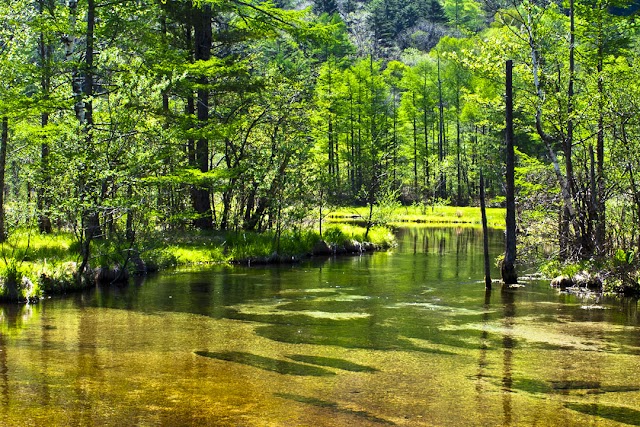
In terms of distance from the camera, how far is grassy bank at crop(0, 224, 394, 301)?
1449 centimetres

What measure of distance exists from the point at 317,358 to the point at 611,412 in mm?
3892

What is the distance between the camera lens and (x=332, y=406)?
7.04m

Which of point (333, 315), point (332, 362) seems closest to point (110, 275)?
point (333, 315)

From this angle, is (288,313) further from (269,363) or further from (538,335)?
(538,335)

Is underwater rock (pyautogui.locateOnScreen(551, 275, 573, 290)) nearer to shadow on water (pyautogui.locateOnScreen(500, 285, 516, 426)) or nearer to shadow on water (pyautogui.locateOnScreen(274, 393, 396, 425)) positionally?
shadow on water (pyautogui.locateOnScreen(500, 285, 516, 426))

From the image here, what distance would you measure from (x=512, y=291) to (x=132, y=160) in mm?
10259

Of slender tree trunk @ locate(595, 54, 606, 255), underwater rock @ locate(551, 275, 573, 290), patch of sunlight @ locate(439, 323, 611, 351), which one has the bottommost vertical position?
patch of sunlight @ locate(439, 323, 611, 351)

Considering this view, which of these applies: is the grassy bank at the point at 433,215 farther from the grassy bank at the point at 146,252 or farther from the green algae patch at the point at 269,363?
the green algae patch at the point at 269,363

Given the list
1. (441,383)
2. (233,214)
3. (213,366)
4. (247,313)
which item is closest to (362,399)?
(441,383)

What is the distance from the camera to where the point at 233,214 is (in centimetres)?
2711

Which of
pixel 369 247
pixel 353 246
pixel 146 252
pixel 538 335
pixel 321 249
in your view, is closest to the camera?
pixel 538 335

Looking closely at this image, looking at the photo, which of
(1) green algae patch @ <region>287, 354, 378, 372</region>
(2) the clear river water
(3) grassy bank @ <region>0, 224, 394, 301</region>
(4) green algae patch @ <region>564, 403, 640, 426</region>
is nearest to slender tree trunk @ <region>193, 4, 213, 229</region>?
(3) grassy bank @ <region>0, 224, 394, 301</region>

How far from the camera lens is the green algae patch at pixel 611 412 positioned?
6770mm

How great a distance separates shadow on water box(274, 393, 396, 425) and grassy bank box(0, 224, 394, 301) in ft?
29.1
